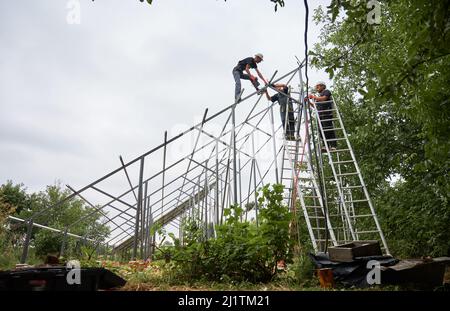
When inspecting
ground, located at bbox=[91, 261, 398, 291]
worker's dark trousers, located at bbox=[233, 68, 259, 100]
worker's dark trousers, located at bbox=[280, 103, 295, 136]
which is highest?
worker's dark trousers, located at bbox=[233, 68, 259, 100]

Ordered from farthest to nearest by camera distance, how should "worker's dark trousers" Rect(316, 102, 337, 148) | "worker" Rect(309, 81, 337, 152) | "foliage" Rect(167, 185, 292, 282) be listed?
"worker's dark trousers" Rect(316, 102, 337, 148) → "worker" Rect(309, 81, 337, 152) → "foliage" Rect(167, 185, 292, 282)

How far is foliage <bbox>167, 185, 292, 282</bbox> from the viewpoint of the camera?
164 inches

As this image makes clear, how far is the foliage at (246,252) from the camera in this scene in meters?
4.18

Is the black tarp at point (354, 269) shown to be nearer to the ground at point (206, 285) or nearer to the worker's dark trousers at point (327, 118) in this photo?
the ground at point (206, 285)

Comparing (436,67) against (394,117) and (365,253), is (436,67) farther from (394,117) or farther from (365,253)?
(394,117)

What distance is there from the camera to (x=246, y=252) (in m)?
4.19

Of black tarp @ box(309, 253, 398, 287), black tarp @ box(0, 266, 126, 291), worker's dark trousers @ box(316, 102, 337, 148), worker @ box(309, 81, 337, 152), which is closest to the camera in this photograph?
black tarp @ box(0, 266, 126, 291)

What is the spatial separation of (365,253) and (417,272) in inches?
22.7

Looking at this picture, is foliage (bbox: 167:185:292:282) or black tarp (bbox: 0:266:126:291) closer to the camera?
black tarp (bbox: 0:266:126:291)

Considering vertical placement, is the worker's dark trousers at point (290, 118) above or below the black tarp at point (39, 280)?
above
